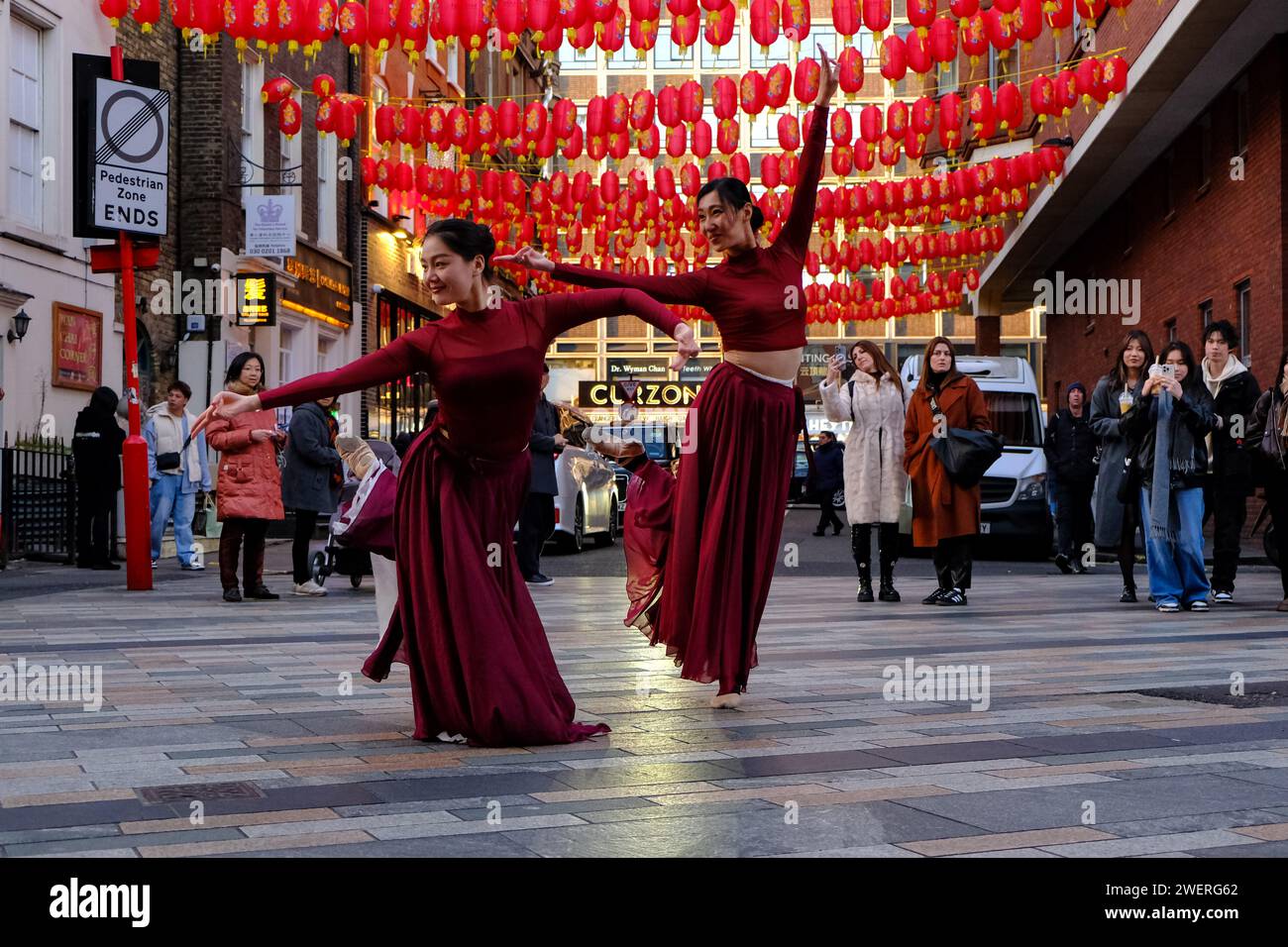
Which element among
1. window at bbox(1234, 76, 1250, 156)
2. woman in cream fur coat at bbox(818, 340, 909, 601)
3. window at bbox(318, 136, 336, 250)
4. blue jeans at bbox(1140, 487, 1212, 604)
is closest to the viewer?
blue jeans at bbox(1140, 487, 1212, 604)

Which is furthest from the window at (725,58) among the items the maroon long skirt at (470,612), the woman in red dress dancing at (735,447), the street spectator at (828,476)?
the maroon long skirt at (470,612)

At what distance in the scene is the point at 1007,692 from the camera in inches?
276

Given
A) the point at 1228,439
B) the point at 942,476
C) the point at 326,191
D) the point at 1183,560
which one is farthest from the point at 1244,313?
the point at 326,191

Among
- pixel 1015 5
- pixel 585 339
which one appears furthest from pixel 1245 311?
pixel 585 339

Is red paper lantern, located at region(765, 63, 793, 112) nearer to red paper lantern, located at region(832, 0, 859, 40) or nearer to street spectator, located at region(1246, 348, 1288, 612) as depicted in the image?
red paper lantern, located at region(832, 0, 859, 40)

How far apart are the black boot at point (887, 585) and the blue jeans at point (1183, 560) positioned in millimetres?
2029

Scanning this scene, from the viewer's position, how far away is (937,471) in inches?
492

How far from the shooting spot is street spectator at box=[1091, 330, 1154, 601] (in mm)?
12531

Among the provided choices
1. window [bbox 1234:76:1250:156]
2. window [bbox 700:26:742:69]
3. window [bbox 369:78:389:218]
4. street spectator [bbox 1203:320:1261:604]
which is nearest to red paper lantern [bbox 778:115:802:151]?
window [bbox 1234:76:1250:156]

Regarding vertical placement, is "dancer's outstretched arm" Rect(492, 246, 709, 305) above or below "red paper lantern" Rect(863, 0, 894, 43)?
below

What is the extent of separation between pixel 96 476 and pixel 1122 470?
9.70 meters

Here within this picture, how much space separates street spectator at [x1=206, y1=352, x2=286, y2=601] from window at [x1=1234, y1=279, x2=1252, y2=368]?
46.7 feet
